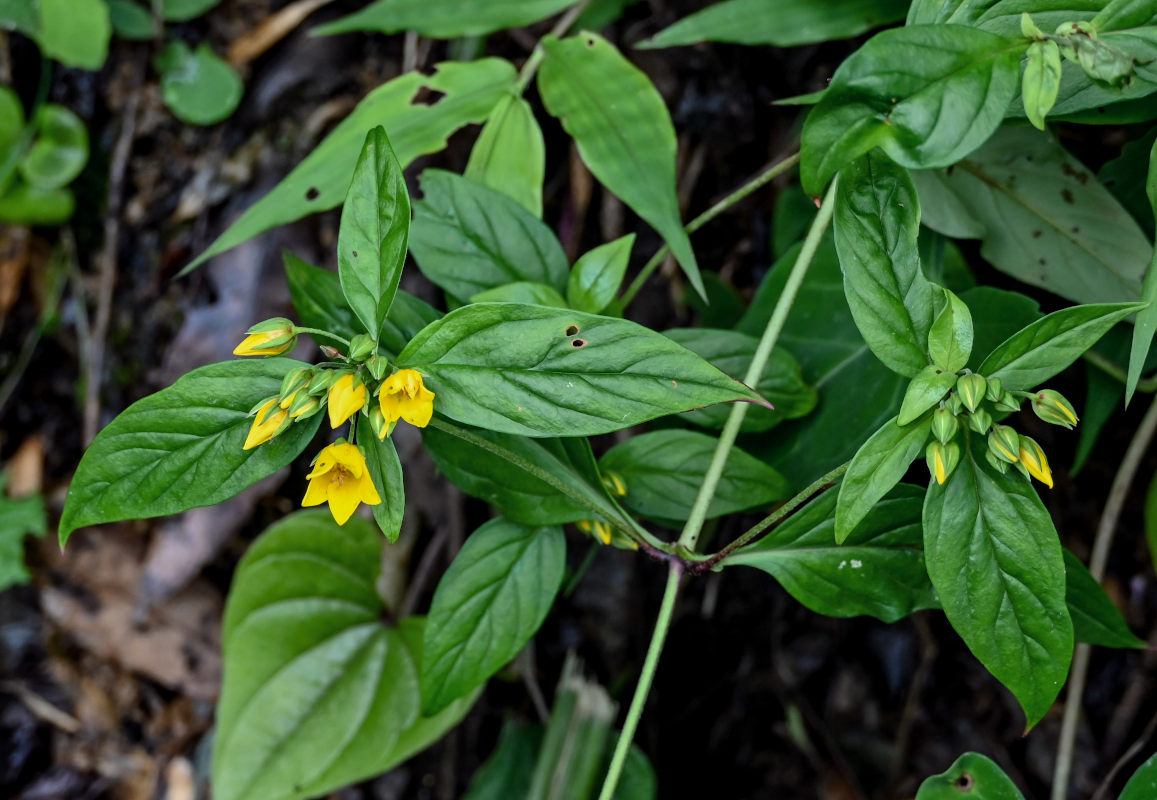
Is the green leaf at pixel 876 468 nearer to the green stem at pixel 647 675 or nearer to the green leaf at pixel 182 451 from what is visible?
the green stem at pixel 647 675

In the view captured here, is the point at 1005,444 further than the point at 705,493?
No

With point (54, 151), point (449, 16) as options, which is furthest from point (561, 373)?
point (54, 151)

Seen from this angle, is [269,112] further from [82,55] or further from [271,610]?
[271,610]

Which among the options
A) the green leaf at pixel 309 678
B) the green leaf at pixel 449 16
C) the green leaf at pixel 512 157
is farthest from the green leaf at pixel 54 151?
the green leaf at pixel 512 157

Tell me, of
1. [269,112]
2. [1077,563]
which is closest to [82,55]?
[269,112]

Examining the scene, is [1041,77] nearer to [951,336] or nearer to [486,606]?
[951,336]

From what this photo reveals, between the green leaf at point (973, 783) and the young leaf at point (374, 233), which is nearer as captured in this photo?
the young leaf at point (374, 233)
